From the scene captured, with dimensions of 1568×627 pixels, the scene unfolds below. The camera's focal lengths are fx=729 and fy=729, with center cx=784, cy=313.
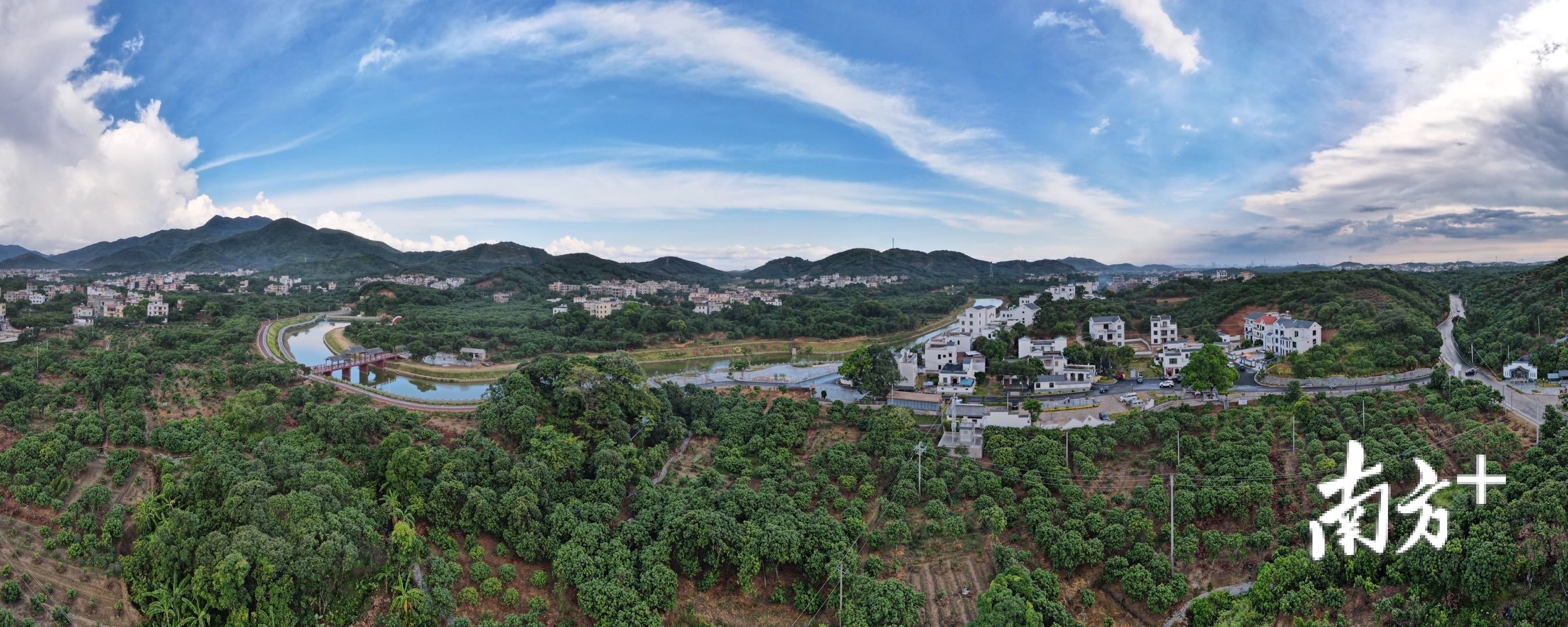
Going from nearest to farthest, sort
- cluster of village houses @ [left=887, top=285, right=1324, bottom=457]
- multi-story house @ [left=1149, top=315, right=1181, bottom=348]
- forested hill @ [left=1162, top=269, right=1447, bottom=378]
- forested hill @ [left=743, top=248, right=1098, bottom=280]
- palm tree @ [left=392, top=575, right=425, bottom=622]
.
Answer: palm tree @ [left=392, top=575, right=425, bottom=622]
cluster of village houses @ [left=887, top=285, right=1324, bottom=457]
forested hill @ [left=1162, top=269, right=1447, bottom=378]
multi-story house @ [left=1149, top=315, right=1181, bottom=348]
forested hill @ [left=743, top=248, right=1098, bottom=280]

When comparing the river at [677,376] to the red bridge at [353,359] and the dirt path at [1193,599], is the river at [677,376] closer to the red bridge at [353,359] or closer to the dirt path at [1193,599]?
the red bridge at [353,359]

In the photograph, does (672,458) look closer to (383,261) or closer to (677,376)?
(677,376)

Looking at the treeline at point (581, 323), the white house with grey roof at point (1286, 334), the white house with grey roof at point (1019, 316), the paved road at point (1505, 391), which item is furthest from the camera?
the treeline at point (581, 323)

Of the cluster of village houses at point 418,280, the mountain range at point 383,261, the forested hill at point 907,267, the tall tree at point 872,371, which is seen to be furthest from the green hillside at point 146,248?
the tall tree at point 872,371

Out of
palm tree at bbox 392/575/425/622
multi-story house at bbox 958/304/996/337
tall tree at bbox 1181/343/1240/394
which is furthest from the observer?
multi-story house at bbox 958/304/996/337

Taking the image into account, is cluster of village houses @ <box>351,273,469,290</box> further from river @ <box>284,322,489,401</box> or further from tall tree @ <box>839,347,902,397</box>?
tall tree @ <box>839,347,902,397</box>

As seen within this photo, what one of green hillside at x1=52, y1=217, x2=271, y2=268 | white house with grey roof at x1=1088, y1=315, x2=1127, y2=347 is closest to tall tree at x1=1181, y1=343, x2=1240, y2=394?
white house with grey roof at x1=1088, y1=315, x2=1127, y2=347

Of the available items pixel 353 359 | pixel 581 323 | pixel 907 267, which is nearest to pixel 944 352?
pixel 581 323
